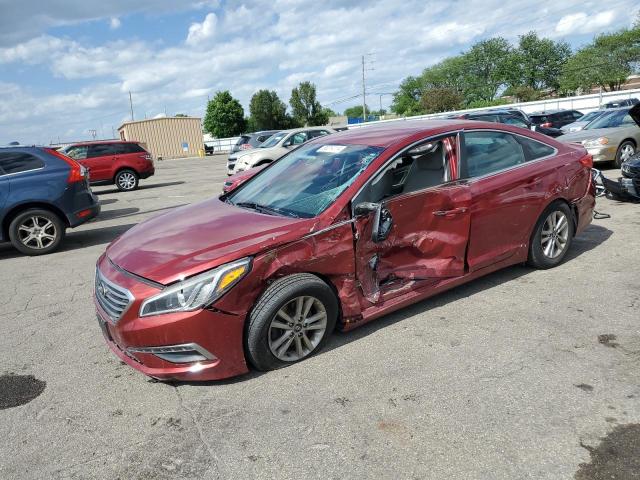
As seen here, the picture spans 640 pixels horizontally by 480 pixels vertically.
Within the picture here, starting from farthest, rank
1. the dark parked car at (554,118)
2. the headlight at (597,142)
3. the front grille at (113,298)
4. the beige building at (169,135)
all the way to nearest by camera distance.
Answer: the beige building at (169,135) → the dark parked car at (554,118) → the headlight at (597,142) → the front grille at (113,298)

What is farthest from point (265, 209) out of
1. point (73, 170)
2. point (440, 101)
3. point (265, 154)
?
point (440, 101)

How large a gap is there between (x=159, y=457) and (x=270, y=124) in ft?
257

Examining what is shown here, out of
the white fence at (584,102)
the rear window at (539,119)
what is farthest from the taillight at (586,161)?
the white fence at (584,102)

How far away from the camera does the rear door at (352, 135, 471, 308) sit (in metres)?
3.85

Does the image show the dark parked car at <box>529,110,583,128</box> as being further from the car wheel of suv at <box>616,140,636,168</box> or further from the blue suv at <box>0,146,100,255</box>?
the blue suv at <box>0,146,100,255</box>

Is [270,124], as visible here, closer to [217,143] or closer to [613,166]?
[217,143]

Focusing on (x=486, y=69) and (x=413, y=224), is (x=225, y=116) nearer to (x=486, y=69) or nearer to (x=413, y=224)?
(x=486, y=69)

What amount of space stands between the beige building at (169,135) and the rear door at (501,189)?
50.4 meters

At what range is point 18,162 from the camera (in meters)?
8.09

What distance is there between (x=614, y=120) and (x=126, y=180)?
1465cm

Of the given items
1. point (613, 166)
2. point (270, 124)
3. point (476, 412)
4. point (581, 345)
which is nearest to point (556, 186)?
point (581, 345)

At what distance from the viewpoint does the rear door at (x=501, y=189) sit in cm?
448

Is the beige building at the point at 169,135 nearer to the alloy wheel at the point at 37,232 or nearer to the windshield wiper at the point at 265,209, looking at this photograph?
the alloy wheel at the point at 37,232

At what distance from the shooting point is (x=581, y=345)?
3.69m
